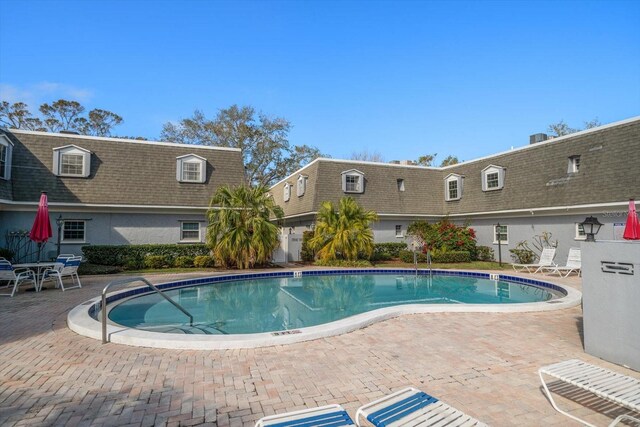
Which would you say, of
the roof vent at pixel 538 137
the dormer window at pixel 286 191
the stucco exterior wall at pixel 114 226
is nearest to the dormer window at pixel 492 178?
the roof vent at pixel 538 137

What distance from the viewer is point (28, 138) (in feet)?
56.6

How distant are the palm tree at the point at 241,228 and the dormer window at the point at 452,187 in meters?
13.9

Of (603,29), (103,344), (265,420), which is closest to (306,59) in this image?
(603,29)

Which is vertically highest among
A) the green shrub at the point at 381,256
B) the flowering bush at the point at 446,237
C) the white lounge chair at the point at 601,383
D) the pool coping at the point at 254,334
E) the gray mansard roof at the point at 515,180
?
the gray mansard roof at the point at 515,180

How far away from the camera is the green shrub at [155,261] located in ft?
53.8

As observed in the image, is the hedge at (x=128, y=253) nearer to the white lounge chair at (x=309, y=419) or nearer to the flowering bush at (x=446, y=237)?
the flowering bush at (x=446, y=237)

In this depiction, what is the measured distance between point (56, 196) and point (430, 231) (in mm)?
20235

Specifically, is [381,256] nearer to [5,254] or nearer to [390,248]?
[390,248]

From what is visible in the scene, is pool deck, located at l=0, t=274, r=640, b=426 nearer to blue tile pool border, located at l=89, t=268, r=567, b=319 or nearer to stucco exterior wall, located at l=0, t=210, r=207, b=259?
blue tile pool border, located at l=89, t=268, r=567, b=319

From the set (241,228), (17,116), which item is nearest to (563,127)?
(241,228)

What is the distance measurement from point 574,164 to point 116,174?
78.9 ft

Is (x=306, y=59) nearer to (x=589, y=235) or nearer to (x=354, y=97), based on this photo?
(x=354, y=97)

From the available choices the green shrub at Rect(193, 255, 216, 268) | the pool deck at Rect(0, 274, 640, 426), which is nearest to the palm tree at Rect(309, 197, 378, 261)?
the green shrub at Rect(193, 255, 216, 268)

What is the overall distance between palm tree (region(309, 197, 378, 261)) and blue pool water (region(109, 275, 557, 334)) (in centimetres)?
272
